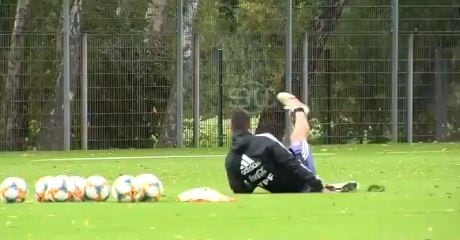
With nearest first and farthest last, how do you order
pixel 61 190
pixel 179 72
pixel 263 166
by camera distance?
1. pixel 61 190
2. pixel 263 166
3. pixel 179 72

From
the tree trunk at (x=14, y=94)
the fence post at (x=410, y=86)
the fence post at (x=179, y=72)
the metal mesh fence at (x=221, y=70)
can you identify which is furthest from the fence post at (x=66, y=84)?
the fence post at (x=410, y=86)

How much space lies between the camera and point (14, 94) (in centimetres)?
2659

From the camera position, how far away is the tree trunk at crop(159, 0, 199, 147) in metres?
27.5

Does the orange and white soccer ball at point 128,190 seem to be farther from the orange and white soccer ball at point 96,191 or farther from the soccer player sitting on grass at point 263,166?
the soccer player sitting on grass at point 263,166

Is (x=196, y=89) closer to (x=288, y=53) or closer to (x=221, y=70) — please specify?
(x=221, y=70)

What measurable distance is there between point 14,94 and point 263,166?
1450cm

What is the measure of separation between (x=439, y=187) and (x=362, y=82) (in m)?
14.9

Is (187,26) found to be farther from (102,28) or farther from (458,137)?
(458,137)

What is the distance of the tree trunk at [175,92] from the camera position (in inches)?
1084

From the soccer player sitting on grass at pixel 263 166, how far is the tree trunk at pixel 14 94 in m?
13.9

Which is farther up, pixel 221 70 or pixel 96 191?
pixel 221 70

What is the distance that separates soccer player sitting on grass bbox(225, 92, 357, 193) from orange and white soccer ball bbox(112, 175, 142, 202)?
52.9 inches

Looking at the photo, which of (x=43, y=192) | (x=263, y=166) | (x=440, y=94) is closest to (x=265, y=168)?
(x=263, y=166)

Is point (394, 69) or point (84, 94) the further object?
point (394, 69)
